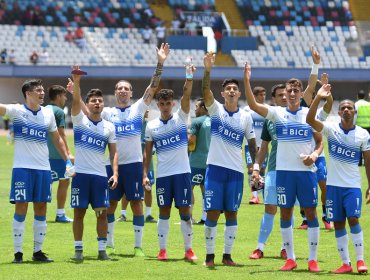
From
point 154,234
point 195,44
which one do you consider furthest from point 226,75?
Result: point 154,234

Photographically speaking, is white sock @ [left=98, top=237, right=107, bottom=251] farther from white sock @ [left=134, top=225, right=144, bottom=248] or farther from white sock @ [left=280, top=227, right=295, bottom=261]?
white sock @ [left=280, top=227, right=295, bottom=261]

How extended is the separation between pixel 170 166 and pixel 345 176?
8.11 ft

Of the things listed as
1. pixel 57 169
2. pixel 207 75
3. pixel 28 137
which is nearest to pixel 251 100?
pixel 207 75

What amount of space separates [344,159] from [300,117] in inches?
32.0

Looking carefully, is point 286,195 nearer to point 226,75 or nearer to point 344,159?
point 344,159

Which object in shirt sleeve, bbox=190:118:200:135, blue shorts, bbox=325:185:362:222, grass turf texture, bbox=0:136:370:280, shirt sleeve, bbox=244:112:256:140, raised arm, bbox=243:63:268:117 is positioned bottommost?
grass turf texture, bbox=0:136:370:280

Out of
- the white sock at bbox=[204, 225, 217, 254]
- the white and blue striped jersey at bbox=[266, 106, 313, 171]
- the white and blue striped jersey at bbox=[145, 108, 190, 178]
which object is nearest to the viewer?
the white and blue striped jersey at bbox=[266, 106, 313, 171]

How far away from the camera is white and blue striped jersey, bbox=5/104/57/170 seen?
43.2 ft

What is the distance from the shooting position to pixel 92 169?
13.4 meters

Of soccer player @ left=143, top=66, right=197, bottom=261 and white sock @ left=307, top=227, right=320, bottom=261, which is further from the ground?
soccer player @ left=143, top=66, right=197, bottom=261

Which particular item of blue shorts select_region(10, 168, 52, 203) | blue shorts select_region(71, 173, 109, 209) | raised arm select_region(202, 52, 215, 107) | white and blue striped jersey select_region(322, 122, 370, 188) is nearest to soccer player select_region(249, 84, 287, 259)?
raised arm select_region(202, 52, 215, 107)

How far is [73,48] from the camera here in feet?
185

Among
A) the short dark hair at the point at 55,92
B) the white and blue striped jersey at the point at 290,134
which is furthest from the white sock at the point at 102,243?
the short dark hair at the point at 55,92

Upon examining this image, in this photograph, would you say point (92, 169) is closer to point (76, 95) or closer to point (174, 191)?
point (76, 95)
